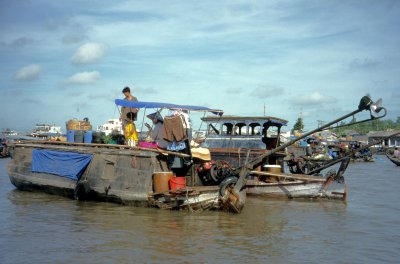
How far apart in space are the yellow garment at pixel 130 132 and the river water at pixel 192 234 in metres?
2.05

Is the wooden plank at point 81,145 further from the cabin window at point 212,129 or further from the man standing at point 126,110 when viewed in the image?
the cabin window at point 212,129

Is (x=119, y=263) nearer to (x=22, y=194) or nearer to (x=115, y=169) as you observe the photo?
(x=115, y=169)

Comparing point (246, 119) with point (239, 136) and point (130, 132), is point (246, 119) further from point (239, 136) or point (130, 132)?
point (130, 132)

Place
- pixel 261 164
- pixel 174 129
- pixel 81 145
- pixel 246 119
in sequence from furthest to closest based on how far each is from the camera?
pixel 246 119 < pixel 261 164 < pixel 81 145 < pixel 174 129

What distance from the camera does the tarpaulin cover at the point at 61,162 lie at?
451 inches

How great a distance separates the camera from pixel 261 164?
14.4 meters

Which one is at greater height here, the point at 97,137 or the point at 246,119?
the point at 246,119

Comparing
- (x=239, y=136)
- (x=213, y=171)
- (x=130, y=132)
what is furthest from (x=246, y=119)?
(x=130, y=132)

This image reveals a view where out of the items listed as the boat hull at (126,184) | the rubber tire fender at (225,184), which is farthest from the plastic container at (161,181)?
the rubber tire fender at (225,184)

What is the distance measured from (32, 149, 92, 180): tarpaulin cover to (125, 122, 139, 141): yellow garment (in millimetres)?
1248

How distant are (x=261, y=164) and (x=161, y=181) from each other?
5185 mm

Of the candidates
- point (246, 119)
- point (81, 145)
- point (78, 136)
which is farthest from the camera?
point (246, 119)

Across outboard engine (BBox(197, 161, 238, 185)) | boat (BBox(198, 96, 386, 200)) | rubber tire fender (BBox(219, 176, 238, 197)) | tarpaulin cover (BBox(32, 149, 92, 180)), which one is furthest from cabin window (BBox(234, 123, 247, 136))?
tarpaulin cover (BBox(32, 149, 92, 180))

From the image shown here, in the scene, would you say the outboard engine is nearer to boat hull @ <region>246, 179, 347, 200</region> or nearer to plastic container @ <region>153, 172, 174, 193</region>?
plastic container @ <region>153, 172, 174, 193</region>
